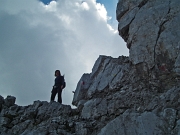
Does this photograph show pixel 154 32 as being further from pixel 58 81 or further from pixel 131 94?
pixel 58 81

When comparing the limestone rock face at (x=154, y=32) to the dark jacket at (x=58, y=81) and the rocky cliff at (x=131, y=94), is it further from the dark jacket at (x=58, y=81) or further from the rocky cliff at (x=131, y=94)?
the dark jacket at (x=58, y=81)

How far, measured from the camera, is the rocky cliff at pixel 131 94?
9.94 metres

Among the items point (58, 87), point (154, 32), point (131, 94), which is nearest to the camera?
point (131, 94)

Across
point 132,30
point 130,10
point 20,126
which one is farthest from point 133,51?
point 20,126

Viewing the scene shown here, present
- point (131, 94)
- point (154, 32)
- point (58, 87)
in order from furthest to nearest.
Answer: point (58, 87) → point (154, 32) → point (131, 94)

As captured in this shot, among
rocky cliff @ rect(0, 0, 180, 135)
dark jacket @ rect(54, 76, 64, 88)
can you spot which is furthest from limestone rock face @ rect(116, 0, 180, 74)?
dark jacket @ rect(54, 76, 64, 88)

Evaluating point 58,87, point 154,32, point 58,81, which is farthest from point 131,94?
point 58,81

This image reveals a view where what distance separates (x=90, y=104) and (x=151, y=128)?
16.8ft

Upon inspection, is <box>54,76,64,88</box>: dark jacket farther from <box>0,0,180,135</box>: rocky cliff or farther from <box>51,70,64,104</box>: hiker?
<box>0,0,180,135</box>: rocky cliff

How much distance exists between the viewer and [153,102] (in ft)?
35.3

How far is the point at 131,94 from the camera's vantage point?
12.6 meters

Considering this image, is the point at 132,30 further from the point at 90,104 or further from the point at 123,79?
the point at 90,104

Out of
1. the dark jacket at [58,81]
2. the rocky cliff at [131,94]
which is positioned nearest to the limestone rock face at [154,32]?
the rocky cliff at [131,94]

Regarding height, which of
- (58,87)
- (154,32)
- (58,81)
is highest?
(154,32)
